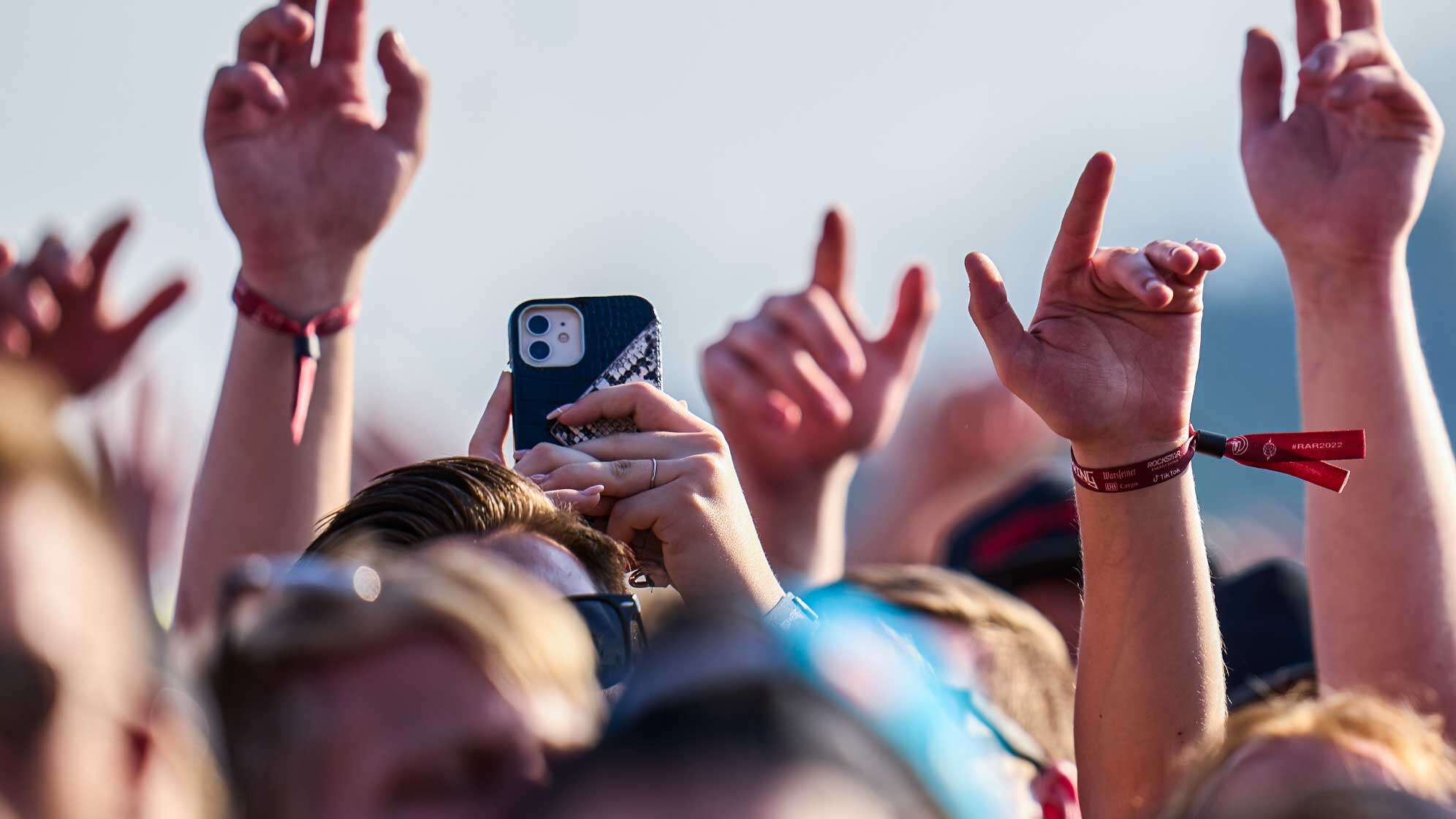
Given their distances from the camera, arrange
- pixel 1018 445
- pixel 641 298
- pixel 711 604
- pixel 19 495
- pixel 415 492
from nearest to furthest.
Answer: pixel 711 604 → pixel 19 495 → pixel 415 492 → pixel 641 298 → pixel 1018 445

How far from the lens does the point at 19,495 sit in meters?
1.22

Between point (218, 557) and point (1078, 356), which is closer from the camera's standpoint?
point (1078, 356)

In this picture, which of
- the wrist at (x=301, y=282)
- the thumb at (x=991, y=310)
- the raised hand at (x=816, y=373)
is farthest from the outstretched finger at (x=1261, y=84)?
the wrist at (x=301, y=282)

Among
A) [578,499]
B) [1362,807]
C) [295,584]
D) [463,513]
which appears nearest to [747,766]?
[1362,807]

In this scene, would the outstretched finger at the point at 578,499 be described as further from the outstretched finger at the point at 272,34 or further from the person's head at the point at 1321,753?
the outstretched finger at the point at 272,34

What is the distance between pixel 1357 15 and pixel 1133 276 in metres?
0.98

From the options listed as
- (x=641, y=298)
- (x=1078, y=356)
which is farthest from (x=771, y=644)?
(x=641, y=298)

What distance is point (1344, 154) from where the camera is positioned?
8.50 feet

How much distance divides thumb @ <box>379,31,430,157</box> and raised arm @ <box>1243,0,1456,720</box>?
148 centimetres

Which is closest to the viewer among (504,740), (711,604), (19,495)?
(711,604)

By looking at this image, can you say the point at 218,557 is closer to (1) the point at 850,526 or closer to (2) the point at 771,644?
(2) the point at 771,644

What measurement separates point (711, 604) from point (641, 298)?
156cm

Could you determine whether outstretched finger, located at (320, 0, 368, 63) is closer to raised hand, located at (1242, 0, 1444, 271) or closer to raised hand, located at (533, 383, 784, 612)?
raised hand, located at (533, 383, 784, 612)

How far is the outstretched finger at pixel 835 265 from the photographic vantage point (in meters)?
3.55
